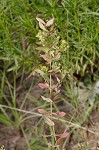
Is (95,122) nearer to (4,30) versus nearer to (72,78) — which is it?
(72,78)

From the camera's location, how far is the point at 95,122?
2.15 m

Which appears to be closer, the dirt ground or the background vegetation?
the background vegetation

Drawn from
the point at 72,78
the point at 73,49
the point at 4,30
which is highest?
the point at 4,30

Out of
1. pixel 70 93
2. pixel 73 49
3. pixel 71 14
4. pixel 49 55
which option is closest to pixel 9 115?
pixel 70 93

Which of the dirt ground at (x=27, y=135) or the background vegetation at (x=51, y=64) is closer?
the background vegetation at (x=51, y=64)

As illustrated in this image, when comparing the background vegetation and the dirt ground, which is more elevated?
the background vegetation

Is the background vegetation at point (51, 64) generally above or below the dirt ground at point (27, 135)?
above

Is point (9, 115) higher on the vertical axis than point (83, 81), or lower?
lower

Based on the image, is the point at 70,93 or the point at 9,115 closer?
the point at 70,93

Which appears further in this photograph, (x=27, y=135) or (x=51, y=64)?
(x=27, y=135)

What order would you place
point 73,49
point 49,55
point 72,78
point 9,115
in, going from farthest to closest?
point 9,115 → point 72,78 → point 73,49 → point 49,55

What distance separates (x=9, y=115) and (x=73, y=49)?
0.58 m

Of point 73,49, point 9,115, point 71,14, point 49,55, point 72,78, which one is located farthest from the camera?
point 9,115

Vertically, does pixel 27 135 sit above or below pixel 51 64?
below
